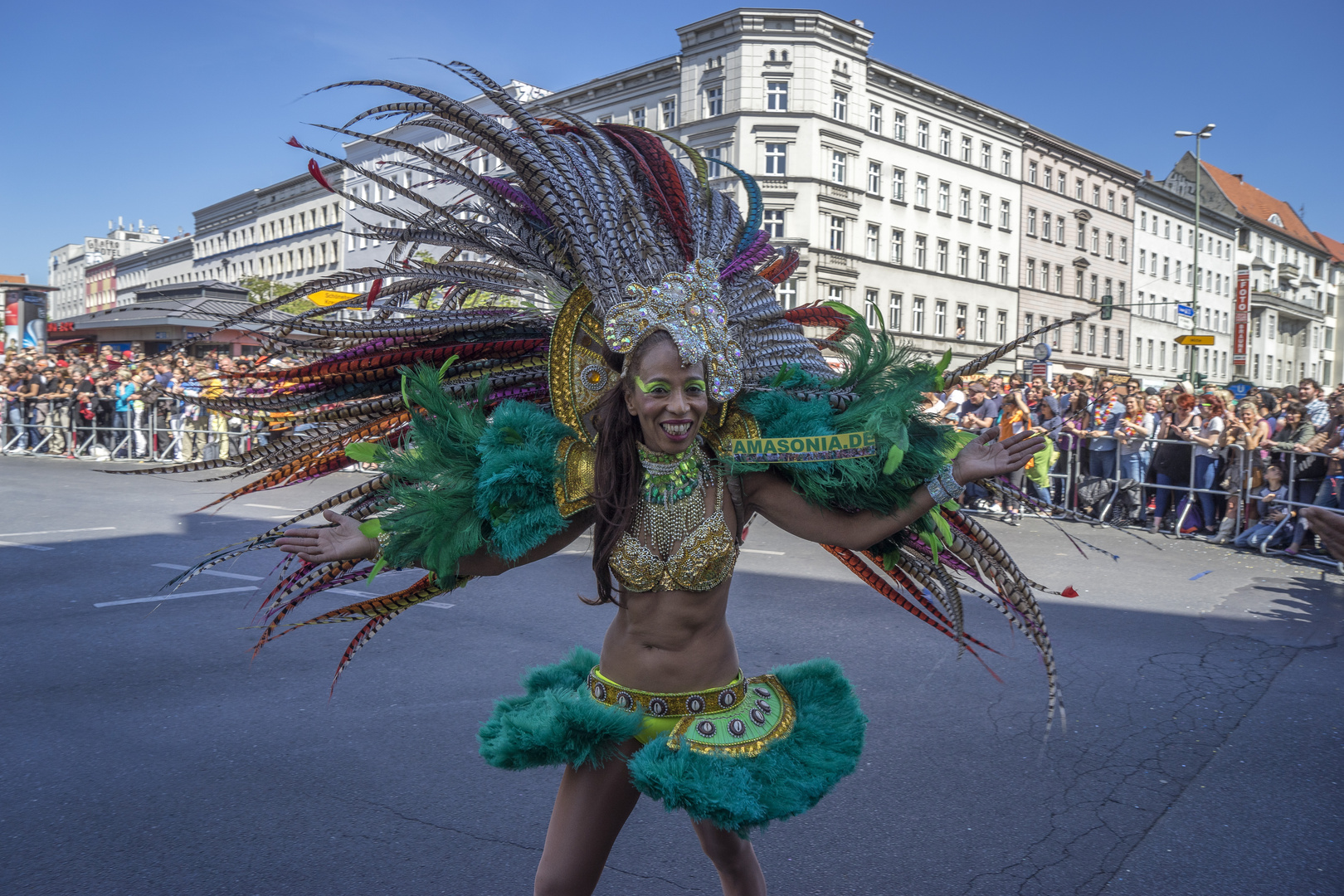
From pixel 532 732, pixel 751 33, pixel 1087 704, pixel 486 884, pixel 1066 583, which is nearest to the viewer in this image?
pixel 532 732

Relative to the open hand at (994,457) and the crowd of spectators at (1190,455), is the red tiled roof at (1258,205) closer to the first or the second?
the crowd of spectators at (1190,455)

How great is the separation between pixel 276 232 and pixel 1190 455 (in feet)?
170

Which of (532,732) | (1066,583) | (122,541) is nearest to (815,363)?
(532,732)

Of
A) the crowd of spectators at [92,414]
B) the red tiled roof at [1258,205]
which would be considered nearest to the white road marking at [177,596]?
the crowd of spectators at [92,414]

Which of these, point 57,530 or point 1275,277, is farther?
point 1275,277

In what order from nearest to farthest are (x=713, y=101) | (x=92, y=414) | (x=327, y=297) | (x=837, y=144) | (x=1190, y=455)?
(x=327, y=297) < (x=1190, y=455) < (x=92, y=414) < (x=713, y=101) < (x=837, y=144)

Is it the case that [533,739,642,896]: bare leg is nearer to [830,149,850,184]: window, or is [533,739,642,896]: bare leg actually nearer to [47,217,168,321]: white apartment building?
[830,149,850,184]: window

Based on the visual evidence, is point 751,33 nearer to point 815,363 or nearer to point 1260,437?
point 1260,437

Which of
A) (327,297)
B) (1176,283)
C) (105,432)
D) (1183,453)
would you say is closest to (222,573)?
(327,297)

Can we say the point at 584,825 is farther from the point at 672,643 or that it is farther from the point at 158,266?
the point at 158,266

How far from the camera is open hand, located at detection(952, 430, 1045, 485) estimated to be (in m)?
2.25

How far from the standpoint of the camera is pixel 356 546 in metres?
2.47

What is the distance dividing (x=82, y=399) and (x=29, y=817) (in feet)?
64.6

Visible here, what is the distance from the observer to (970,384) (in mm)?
12250
